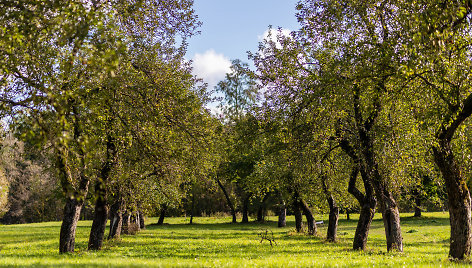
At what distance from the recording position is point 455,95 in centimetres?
1308

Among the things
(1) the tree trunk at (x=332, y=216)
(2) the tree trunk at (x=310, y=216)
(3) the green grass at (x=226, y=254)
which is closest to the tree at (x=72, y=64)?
(3) the green grass at (x=226, y=254)

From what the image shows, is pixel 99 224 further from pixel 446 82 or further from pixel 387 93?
pixel 446 82

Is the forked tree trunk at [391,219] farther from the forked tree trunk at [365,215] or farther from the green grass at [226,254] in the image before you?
the forked tree trunk at [365,215]

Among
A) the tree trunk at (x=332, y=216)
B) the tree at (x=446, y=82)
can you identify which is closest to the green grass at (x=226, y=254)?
the tree trunk at (x=332, y=216)

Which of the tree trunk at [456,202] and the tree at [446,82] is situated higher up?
the tree at [446,82]

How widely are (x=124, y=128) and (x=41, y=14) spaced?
690 centimetres

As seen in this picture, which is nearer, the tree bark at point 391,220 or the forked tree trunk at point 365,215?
the tree bark at point 391,220

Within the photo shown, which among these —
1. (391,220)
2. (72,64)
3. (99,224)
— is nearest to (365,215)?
(391,220)

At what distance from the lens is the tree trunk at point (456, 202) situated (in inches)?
607

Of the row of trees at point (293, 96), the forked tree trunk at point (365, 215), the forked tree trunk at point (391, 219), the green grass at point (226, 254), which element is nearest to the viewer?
the row of trees at point (293, 96)

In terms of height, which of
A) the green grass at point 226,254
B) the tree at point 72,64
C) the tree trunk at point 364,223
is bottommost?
the green grass at point 226,254

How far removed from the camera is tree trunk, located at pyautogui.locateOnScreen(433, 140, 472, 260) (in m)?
15.4

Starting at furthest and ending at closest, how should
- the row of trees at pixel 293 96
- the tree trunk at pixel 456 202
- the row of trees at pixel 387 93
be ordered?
the tree trunk at pixel 456 202, the row of trees at pixel 387 93, the row of trees at pixel 293 96

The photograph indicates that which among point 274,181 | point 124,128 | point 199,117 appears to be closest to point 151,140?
point 124,128
